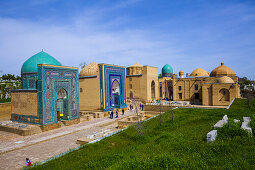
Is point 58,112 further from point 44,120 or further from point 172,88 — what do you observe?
point 172,88

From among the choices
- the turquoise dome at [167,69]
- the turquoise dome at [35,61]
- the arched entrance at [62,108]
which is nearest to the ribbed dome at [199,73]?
the turquoise dome at [167,69]

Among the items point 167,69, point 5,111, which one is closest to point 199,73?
point 167,69

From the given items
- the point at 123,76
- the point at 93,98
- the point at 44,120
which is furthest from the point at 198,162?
the point at 123,76

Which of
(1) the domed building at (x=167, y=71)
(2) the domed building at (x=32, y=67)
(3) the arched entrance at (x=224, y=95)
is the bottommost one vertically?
(3) the arched entrance at (x=224, y=95)

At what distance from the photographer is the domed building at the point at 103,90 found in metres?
20.2

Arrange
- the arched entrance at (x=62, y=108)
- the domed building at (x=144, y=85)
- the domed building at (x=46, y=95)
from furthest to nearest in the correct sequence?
the domed building at (x=144, y=85) → the arched entrance at (x=62, y=108) → the domed building at (x=46, y=95)

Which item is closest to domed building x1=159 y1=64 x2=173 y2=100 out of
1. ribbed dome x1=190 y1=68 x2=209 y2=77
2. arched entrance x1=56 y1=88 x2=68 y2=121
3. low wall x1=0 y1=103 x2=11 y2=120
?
ribbed dome x1=190 y1=68 x2=209 y2=77

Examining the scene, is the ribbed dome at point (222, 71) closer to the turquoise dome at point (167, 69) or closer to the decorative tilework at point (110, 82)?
the turquoise dome at point (167, 69)

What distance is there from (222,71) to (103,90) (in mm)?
18536

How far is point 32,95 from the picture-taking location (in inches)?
567

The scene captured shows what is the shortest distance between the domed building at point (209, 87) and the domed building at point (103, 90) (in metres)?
10.9

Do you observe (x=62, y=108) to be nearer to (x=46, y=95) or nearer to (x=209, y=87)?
(x=46, y=95)

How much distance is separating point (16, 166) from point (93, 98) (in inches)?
521

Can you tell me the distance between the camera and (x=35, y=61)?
1745cm
